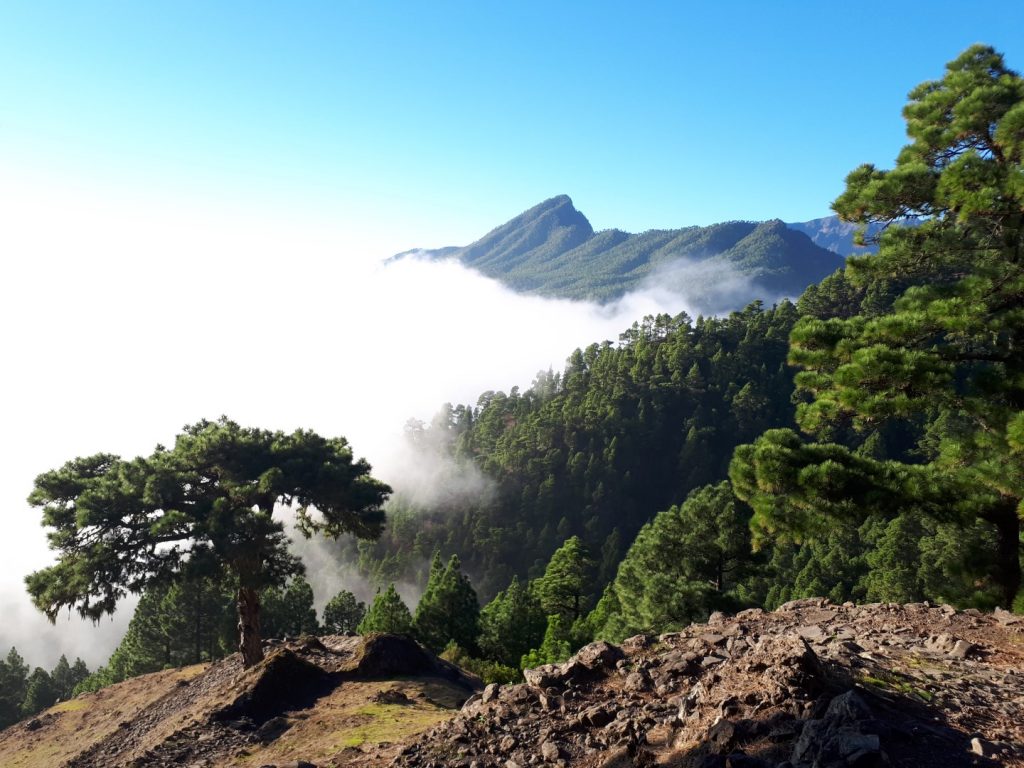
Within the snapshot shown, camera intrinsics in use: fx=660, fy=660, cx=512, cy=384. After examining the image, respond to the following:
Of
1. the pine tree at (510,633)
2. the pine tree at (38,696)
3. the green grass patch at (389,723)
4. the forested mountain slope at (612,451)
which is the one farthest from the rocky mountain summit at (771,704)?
the forested mountain slope at (612,451)

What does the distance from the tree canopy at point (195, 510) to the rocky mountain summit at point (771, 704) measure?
41.7ft

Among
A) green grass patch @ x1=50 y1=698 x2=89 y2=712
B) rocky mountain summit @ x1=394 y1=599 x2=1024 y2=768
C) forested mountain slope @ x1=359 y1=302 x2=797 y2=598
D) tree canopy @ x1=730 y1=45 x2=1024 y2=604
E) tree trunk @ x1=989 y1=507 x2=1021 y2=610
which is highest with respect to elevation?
tree canopy @ x1=730 y1=45 x2=1024 y2=604

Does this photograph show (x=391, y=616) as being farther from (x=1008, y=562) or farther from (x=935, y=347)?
(x=935, y=347)

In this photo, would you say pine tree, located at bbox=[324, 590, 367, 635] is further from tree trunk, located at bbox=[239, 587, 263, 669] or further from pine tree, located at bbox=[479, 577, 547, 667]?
tree trunk, located at bbox=[239, 587, 263, 669]

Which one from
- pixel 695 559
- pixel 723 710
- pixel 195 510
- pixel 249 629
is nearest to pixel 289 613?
pixel 249 629

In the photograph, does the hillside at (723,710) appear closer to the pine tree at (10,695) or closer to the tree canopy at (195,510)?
the tree canopy at (195,510)

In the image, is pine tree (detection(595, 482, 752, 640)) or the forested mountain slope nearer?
pine tree (detection(595, 482, 752, 640))

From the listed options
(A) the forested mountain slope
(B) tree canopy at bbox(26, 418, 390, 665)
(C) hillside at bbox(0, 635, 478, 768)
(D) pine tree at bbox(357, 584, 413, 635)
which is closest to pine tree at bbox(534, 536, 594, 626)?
(D) pine tree at bbox(357, 584, 413, 635)

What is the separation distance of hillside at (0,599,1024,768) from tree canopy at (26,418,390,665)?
16.7ft

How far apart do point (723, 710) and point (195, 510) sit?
17438 millimetres

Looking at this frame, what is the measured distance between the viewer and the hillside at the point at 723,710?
609cm

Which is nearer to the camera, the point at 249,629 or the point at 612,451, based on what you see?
the point at 249,629

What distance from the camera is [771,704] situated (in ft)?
21.8

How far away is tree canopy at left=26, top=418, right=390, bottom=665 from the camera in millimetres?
18781
